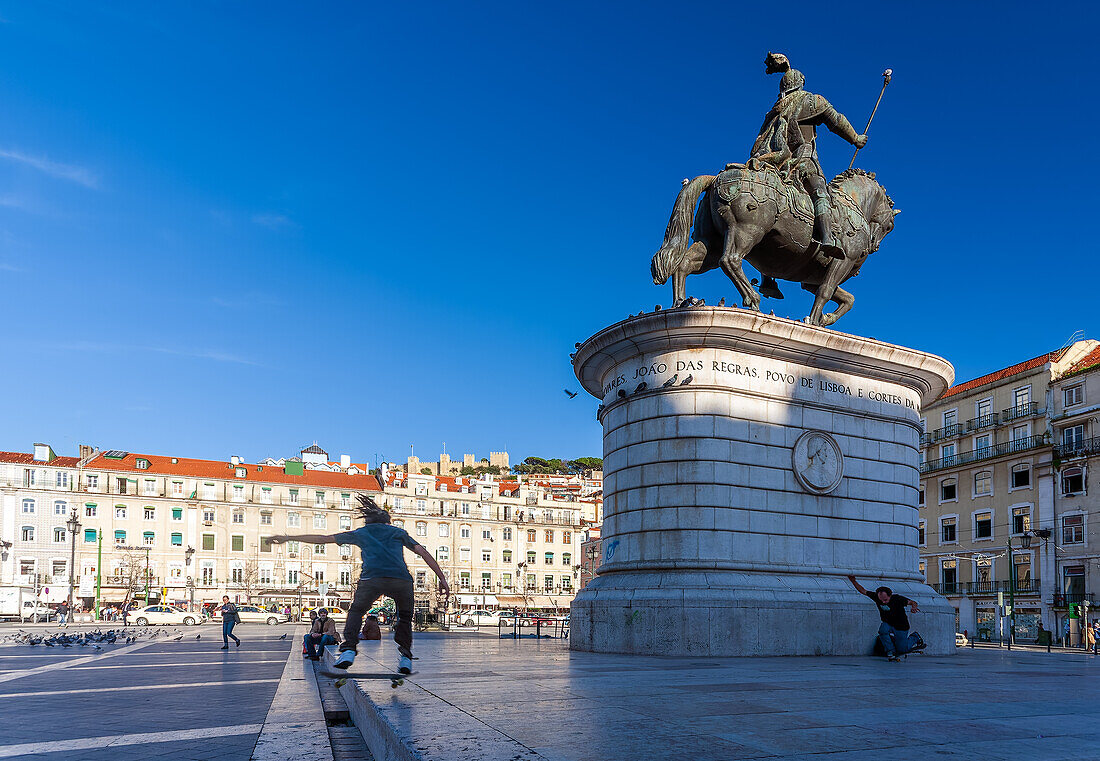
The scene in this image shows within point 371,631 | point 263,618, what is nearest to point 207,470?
point 263,618

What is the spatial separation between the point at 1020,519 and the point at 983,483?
3944 millimetres

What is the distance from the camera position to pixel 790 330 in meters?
19.7

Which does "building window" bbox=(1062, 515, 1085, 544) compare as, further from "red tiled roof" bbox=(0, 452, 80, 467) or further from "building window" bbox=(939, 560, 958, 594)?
"red tiled roof" bbox=(0, 452, 80, 467)

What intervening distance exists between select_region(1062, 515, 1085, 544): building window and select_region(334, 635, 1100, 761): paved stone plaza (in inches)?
1893

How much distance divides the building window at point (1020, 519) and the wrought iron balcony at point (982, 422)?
601 cm

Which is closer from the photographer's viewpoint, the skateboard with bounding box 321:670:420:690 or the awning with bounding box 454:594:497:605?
the skateboard with bounding box 321:670:420:690

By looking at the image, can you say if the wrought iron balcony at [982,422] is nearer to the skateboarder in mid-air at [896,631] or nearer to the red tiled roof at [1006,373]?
the red tiled roof at [1006,373]

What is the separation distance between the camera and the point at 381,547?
978 cm

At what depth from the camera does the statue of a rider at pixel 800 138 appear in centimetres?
2231

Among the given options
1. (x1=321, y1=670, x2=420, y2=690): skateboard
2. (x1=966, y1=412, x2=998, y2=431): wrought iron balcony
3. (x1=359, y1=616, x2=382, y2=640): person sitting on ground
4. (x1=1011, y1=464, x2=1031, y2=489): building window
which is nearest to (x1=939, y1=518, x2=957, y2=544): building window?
(x1=1011, y1=464, x2=1031, y2=489): building window

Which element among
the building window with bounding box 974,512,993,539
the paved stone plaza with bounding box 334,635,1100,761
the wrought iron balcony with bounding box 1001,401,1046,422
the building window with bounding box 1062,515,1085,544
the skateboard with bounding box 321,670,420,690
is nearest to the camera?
the paved stone plaza with bounding box 334,635,1100,761

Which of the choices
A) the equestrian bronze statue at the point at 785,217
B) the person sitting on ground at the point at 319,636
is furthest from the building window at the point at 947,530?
the person sitting on ground at the point at 319,636

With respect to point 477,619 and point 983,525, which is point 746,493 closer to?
point 477,619

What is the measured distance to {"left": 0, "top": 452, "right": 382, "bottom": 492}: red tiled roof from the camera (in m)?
91.4
